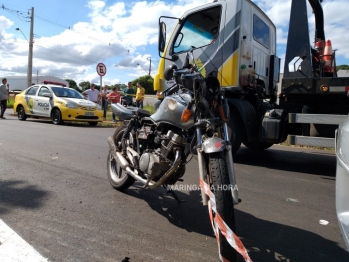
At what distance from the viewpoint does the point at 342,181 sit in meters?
1.86

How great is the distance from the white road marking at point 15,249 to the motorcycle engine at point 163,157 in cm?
118

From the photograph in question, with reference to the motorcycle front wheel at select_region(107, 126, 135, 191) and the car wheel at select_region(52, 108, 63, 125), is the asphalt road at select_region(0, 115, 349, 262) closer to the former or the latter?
the motorcycle front wheel at select_region(107, 126, 135, 191)

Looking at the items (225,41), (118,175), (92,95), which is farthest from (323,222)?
(92,95)

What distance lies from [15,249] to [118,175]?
1.80m

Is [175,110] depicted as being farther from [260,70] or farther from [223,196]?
[260,70]

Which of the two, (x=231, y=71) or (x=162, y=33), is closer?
(x=162, y=33)

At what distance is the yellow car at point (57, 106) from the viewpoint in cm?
1173

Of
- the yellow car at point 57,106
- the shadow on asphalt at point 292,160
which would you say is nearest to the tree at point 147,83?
the yellow car at point 57,106

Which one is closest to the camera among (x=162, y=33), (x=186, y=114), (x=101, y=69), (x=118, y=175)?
(x=186, y=114)

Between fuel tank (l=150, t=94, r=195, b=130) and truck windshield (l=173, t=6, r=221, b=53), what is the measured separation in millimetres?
3102

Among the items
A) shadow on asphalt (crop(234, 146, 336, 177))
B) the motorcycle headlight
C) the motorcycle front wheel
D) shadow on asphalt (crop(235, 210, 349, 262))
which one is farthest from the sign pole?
shadow on asphalt (crop(235, 210, 349, 262))

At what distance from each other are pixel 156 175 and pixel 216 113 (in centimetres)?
84

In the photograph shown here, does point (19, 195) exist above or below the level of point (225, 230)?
below

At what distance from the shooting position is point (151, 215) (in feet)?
10.8
